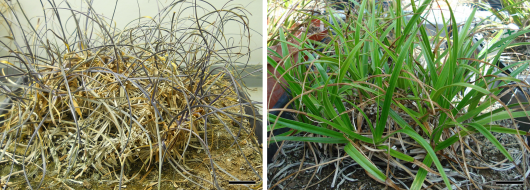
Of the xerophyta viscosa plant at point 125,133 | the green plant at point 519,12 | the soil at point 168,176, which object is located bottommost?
the soil at point 168,176

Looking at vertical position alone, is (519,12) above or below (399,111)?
above

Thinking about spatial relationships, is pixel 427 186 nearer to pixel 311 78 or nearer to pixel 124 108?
pixel 311 78

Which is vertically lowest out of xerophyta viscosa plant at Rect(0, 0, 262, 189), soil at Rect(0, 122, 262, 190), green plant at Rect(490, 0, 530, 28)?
soil at Rect(0, 122, 262, 190)

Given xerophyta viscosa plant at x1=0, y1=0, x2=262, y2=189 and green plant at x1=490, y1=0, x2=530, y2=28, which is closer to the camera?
xerophyta viscosa plant at x1=0, y1=0, x2=262, y2=189

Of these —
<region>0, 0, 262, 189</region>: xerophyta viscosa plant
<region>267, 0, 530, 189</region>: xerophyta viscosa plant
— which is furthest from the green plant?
<region>0, 0, 262, 189</region>: xerophyta viscosa plant

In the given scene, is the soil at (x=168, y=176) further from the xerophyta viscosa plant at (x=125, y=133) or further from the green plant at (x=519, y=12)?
the green plant at (x=519, y=12)

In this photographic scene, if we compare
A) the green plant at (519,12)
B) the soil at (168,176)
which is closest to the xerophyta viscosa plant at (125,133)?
the soil at (168,176)

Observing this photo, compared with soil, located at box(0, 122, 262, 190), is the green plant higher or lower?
higher

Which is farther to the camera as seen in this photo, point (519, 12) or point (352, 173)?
point (519, 12)

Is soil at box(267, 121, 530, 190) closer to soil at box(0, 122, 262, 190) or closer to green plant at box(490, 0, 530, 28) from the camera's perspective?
soil at box(0, 122, 262, 190)

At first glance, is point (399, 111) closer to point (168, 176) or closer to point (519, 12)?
point (168, 176)

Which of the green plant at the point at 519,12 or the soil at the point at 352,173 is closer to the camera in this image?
the soil at the point at 352,173

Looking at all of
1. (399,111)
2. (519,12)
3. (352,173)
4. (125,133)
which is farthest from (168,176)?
(519,12)
